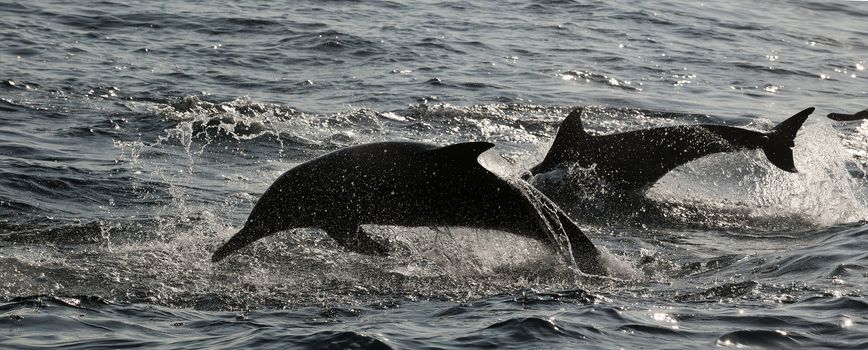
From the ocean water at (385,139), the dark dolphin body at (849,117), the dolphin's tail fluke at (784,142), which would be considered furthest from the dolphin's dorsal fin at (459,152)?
the dark dolphin body at (849,117)

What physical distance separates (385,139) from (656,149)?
5.02 metres

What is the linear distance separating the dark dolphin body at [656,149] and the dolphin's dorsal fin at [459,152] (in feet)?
12.8

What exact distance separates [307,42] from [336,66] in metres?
2.38

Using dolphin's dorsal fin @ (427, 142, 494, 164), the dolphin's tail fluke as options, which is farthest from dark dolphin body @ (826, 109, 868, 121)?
dolphin's dorsal fin @ (427, 142, 494, 164)

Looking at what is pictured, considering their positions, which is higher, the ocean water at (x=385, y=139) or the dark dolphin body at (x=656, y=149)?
the dark dolphin body at (x=656, y=149)

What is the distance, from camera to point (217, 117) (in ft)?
56.8

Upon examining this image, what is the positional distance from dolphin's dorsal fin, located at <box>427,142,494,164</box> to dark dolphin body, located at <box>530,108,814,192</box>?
3900mm

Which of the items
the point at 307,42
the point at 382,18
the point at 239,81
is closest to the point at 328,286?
the point at 239,81

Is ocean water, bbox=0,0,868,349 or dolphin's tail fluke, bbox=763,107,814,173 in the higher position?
dolphin's tail fluke, bbox=763,107,814,173

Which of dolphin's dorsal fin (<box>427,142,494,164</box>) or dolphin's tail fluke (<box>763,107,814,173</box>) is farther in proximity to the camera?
dolphin's tail fluke (<box>763,107,814,173</box>)

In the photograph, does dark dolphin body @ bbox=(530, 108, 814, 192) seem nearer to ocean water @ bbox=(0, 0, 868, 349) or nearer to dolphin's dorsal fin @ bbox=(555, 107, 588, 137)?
dolphin's dorsal fin @ bbox=(555, 107, 588, 137)

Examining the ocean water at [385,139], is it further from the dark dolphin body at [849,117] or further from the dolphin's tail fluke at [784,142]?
the dark dolphin body at [849,117]

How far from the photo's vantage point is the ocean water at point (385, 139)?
8133 millimetres

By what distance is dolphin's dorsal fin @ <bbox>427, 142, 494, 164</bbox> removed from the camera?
8.73 m
